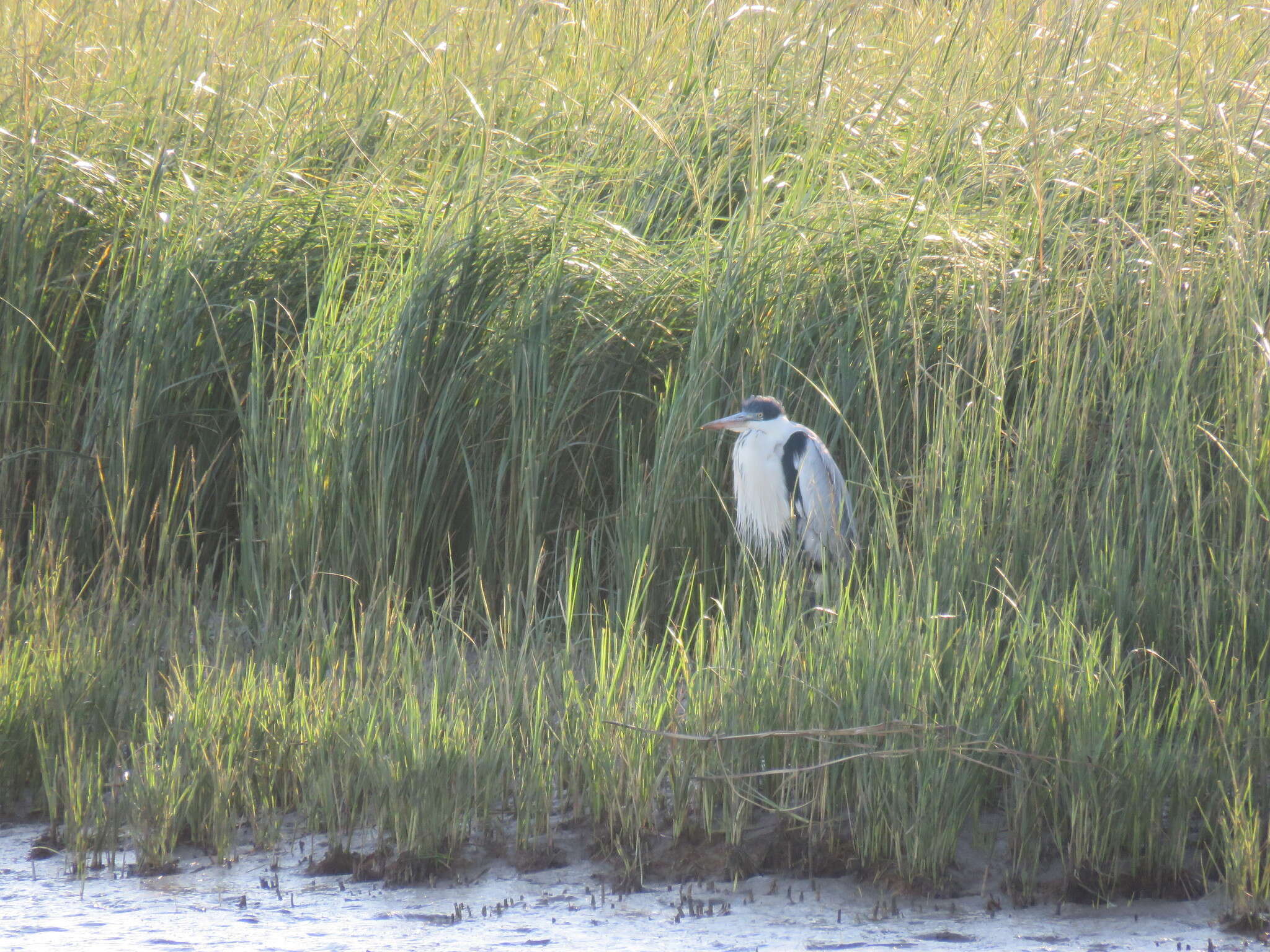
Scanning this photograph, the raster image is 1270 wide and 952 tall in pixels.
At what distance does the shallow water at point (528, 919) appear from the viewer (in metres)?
2.17

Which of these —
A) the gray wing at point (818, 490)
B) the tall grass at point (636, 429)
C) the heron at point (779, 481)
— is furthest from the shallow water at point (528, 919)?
the gray wing at point (818, 490)

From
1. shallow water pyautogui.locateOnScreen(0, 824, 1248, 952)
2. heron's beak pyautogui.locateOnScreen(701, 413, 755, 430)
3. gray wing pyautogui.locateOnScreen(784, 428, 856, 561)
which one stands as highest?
heron's beak pyautogui.locateOnScreen(701, 413, 755, 430)

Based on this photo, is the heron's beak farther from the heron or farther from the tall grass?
the tall grass

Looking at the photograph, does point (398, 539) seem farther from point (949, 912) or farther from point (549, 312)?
point (949, 912)

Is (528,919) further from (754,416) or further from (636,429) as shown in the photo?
(636,429)

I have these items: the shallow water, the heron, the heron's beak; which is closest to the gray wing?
the heron

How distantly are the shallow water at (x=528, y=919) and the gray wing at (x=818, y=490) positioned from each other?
113 cm

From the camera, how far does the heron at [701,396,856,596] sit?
10.8ft

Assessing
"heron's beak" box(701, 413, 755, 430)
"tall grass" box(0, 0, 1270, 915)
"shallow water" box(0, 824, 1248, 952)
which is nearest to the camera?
"shallow water" box(0, 824, 1248, 952)

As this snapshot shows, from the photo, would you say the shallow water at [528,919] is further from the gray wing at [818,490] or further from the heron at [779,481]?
the gray wing at [818,490]

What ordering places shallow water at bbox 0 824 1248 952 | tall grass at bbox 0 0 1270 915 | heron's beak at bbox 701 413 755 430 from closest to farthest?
shallow water at bbox 0 824 1248 952 → tall grass at bbox 0 0 1270 915 → heron's beak at bbox 701 413 755 430

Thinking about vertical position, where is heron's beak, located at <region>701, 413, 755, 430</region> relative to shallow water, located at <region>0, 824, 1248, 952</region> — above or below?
above

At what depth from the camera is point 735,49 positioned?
14.4ft

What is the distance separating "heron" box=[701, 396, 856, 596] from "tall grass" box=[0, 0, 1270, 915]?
0.35 ft
